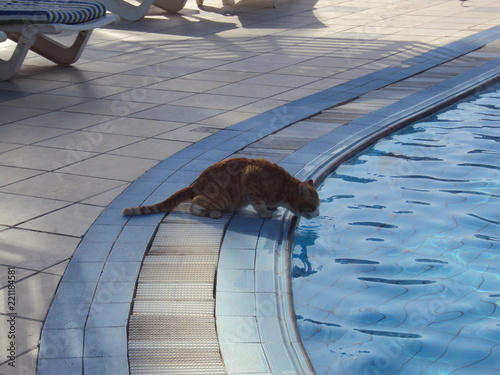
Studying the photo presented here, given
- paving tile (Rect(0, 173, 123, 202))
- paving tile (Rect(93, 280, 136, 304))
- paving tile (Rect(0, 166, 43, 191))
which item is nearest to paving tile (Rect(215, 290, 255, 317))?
paving tile (Rect(93, 280, 136, 304))

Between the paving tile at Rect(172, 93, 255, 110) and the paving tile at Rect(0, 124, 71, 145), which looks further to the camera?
the paving tile at Rect(172, 93, 255, 110)

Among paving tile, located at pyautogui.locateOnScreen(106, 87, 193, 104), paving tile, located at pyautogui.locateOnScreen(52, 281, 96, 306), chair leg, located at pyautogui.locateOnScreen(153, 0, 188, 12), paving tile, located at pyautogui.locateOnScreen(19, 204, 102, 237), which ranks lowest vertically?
chair leg, located at pyautogui.locateOnScreen(153, 0, 188, 12)

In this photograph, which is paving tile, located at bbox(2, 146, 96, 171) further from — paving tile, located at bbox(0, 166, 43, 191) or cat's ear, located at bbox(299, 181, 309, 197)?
cat's ear, located at bbox(299, 181, 309, 197)

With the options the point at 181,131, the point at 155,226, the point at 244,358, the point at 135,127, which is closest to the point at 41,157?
the point at 135,127

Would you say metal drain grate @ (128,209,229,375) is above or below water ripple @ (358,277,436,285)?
below

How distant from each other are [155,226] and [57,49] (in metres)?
5.65

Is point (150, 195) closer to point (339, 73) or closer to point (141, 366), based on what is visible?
point (141, 366)

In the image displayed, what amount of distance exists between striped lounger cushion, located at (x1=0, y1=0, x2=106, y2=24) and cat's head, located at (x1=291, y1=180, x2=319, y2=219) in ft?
14.9

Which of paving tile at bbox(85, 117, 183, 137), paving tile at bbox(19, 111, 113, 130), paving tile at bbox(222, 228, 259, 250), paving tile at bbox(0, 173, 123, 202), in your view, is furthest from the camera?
paving tile at bbox(19, 111, 113, 130)

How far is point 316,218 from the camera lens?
5.34m

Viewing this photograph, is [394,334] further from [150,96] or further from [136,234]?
Answer: [150,96]

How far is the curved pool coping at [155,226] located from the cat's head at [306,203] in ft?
0.47

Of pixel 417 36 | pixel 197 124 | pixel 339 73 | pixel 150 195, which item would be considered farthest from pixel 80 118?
pixel 417 36

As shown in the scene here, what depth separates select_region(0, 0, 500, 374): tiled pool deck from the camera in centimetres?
373
